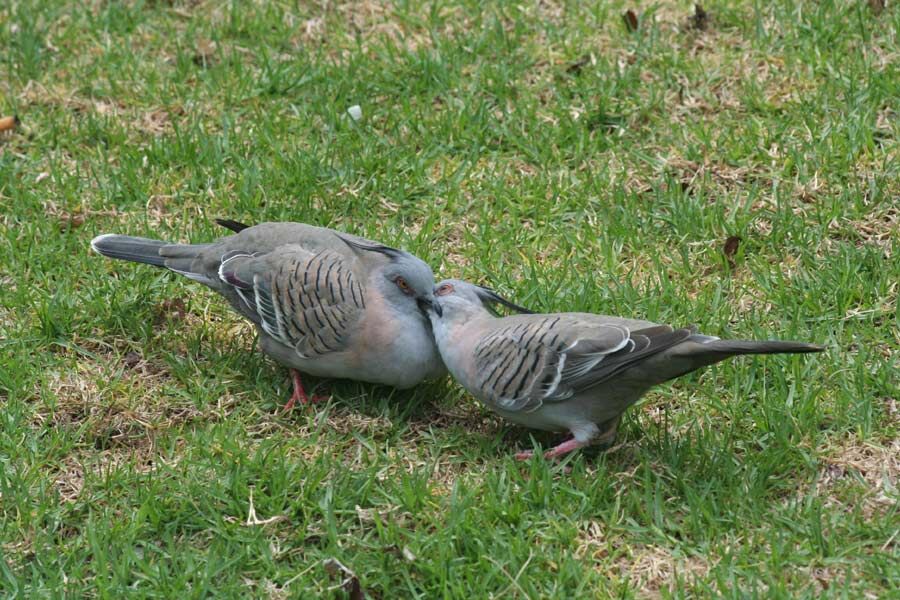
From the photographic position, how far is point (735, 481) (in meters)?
3.95

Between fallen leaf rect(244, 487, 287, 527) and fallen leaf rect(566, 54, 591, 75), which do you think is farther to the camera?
fallen leaf rect(566, 54, 591, 75)

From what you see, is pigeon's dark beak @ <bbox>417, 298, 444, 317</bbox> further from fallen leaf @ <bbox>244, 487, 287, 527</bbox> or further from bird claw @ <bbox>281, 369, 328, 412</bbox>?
fallen leaf @ <bbox>244, 487, 287, 527</bbox>

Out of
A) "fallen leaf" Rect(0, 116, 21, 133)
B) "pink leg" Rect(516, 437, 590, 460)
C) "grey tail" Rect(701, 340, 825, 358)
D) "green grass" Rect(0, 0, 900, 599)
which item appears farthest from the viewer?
"fallen leaf" Rect(0, 116, 21, 133)

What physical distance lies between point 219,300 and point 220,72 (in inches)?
74.3

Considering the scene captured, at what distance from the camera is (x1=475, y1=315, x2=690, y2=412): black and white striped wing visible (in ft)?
12.9

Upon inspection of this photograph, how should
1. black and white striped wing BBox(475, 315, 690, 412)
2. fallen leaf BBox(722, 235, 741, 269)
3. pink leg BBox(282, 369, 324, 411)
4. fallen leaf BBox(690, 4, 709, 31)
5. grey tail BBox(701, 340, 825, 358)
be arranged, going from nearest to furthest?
grey tail BBox(701, 340, 825, 358) → black and white striped wing BBox(475, 315, 690, 412) → pink leg BBox(282, 369, 324, 411) → fallen leaf BBox(722, 235, 741, 269) → fallen leaf BBox(690, 4, 709, 31)

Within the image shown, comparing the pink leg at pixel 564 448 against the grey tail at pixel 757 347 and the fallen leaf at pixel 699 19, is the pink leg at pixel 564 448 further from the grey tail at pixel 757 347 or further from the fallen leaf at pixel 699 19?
the fallen leaf at pixel 699 19

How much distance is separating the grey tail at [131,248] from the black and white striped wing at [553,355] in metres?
1.58

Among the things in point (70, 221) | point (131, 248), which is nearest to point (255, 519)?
point (131, 248)

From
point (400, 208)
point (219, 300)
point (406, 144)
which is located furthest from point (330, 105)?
point (219, 300)

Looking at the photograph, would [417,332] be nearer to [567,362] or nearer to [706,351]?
[567,362]

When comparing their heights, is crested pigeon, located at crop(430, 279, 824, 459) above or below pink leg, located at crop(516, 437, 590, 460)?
above

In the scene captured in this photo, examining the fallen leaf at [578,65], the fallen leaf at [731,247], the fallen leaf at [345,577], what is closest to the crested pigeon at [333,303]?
the fallen leaf at [345,577]

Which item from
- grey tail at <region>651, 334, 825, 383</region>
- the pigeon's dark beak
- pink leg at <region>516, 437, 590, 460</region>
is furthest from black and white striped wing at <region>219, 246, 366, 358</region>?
grey tail at <region>651, 334, 825, 383</region>
